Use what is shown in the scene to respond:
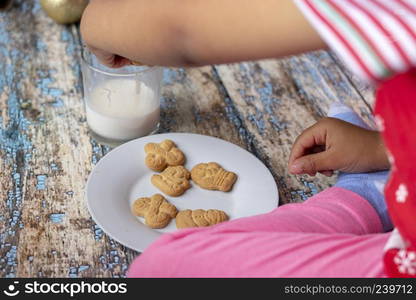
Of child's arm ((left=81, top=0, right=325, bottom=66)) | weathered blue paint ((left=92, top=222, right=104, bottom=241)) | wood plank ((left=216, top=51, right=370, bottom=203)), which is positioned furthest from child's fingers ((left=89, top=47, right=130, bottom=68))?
wood plank ((left=216, top=51, right=370, bottom=203))

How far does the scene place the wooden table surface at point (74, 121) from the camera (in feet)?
3.44

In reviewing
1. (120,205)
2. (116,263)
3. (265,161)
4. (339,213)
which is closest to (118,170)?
(120,205)

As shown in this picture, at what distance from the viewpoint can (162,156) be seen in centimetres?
118

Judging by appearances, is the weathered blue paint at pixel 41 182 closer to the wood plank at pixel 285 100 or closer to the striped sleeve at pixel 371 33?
the wood plank at pixel 285 100

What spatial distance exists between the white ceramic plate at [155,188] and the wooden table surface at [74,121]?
0.15ft

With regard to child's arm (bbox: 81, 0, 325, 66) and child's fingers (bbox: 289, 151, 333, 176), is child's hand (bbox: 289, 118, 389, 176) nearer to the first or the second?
child's fingers (bbox: 289, 151, 333, 176)

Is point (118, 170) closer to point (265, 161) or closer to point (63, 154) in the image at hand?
point (63, 154)

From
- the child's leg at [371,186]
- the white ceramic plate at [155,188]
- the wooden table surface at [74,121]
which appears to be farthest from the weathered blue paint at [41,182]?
the child's leg at [371,186]

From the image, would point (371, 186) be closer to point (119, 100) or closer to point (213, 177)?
point (213, 177)

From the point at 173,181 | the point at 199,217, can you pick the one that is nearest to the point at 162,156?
the point at 173,181

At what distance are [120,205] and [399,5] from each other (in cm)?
59

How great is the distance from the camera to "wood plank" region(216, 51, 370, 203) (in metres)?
1.25

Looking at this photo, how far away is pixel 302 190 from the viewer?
1209 millimetres

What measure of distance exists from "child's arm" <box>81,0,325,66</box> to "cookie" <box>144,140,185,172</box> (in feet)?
1.08
